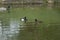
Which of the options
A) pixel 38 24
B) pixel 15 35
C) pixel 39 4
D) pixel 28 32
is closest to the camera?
pixel 15 35

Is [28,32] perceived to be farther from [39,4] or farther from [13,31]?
[39,4]

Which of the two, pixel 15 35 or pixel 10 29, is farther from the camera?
pixel 10 29

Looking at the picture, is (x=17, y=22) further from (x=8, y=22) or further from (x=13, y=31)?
(x=13, y=31)

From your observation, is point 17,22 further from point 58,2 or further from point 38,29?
point 58,2

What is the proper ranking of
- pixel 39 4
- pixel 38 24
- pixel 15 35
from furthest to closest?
pixel 39 4
pixel 38 24
pixel 15 35

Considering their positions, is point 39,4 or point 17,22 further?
point 39,4

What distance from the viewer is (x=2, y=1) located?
1120 centimetres

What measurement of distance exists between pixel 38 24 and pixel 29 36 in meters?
1.24

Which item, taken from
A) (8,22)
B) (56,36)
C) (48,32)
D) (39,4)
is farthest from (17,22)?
(39,4)

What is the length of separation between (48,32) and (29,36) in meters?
0.67

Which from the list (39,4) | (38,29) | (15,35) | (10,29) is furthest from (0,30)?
(39,4)

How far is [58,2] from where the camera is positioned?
11617mm

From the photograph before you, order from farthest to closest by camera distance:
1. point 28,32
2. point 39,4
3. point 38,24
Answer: point 39,4 → point 38,24 → point 28,32

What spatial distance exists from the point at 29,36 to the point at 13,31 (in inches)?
23.6
